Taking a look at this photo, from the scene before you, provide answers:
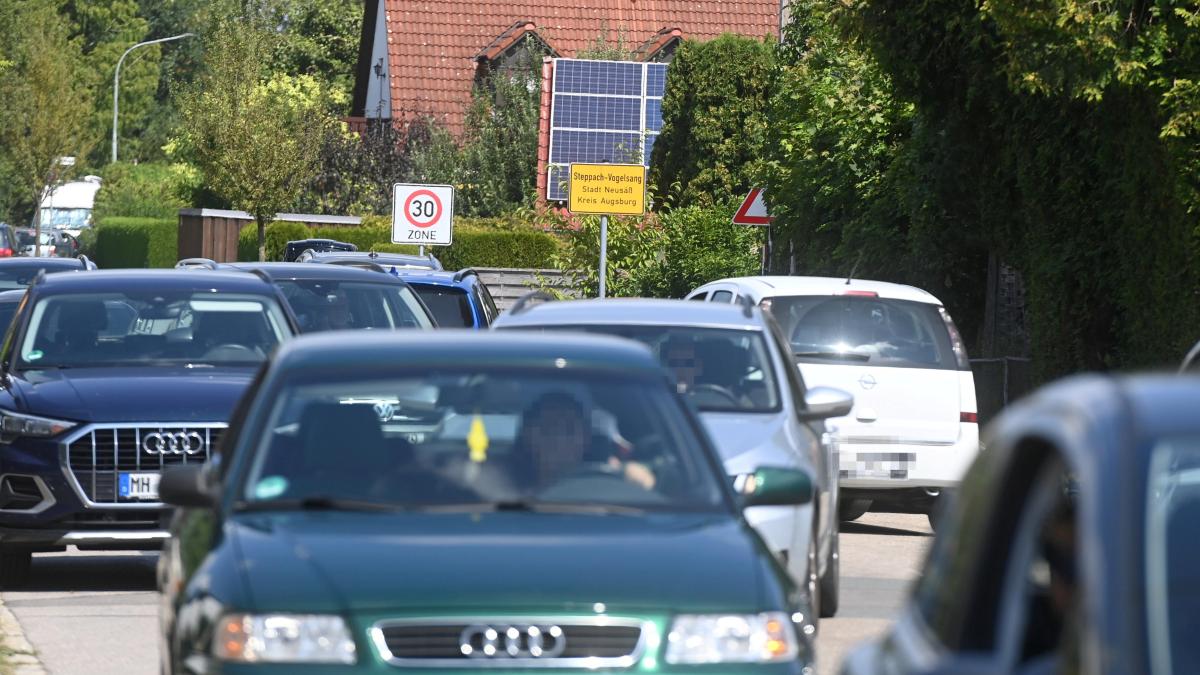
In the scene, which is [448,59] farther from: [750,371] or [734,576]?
[734,576]

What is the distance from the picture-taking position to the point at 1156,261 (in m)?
17.5

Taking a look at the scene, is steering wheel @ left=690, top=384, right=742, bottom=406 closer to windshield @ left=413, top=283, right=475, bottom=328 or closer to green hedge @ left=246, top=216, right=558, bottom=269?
windshield @ left=413, top=283, right=475, bottom=328

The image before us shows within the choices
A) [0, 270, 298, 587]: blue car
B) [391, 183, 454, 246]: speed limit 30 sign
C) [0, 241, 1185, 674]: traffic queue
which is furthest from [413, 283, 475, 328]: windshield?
[391, 183, 454, 246]: speed limit 30 sign

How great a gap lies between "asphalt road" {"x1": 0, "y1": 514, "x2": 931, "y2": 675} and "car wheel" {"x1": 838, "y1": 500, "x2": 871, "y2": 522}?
299 mm

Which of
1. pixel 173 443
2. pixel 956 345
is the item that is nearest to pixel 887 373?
pixel 956 345

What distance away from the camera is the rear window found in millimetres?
13805

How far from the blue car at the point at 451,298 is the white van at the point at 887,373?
4358 millimetres

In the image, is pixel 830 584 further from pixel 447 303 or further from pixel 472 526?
pixel 447 303

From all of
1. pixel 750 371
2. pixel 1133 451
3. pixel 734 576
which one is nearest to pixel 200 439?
pixel 750 371

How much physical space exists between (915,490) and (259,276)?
4496 mm

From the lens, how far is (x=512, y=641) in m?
5.19

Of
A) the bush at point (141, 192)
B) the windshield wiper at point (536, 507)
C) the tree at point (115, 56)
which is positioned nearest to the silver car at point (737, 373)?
the windshield wiper at point (536, 507)

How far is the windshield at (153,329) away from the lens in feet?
40.0

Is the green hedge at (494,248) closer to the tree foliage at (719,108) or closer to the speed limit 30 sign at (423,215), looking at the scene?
the tree foliage at (719,108)
